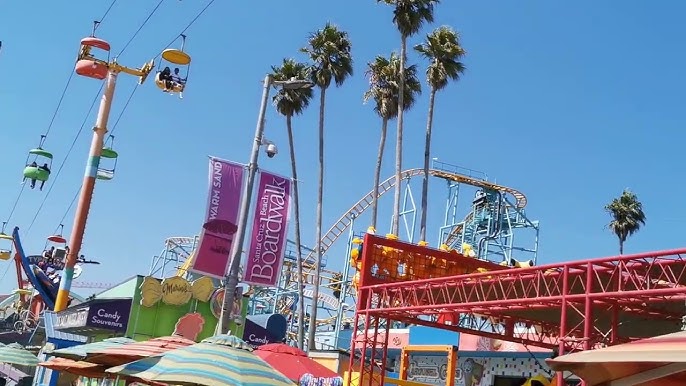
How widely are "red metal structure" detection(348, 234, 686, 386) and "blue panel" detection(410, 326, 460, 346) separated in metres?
1.45

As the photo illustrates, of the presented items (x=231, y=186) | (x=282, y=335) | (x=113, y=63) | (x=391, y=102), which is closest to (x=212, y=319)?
(x=282, y=335)

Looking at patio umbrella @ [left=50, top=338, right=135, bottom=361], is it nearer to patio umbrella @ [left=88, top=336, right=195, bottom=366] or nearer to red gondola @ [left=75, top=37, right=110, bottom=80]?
patio umbrella @ [left=88, top=336, right=195, bottom=366]

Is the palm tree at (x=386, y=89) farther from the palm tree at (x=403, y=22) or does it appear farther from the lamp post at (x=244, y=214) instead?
the lamp post at (x=244, y=214)

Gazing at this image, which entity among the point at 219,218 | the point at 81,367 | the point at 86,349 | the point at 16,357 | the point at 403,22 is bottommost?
the point at 81,367

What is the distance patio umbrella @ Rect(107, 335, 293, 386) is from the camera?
8.97 meters

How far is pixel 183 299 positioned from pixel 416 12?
56.2 feet

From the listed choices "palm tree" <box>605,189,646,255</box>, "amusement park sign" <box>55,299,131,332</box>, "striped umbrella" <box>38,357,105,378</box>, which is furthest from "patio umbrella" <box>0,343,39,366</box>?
"palm tree" <box>605,189,646,255</box>

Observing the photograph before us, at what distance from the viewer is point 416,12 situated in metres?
33.3

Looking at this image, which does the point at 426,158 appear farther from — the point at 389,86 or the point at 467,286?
the point at 467,286

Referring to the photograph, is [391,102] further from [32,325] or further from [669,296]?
[669,296]

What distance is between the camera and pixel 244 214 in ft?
43.3

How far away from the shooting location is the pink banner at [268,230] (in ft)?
56.3

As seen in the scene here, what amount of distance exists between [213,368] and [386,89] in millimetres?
27490

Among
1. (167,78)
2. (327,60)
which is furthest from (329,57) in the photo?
(167,78)
